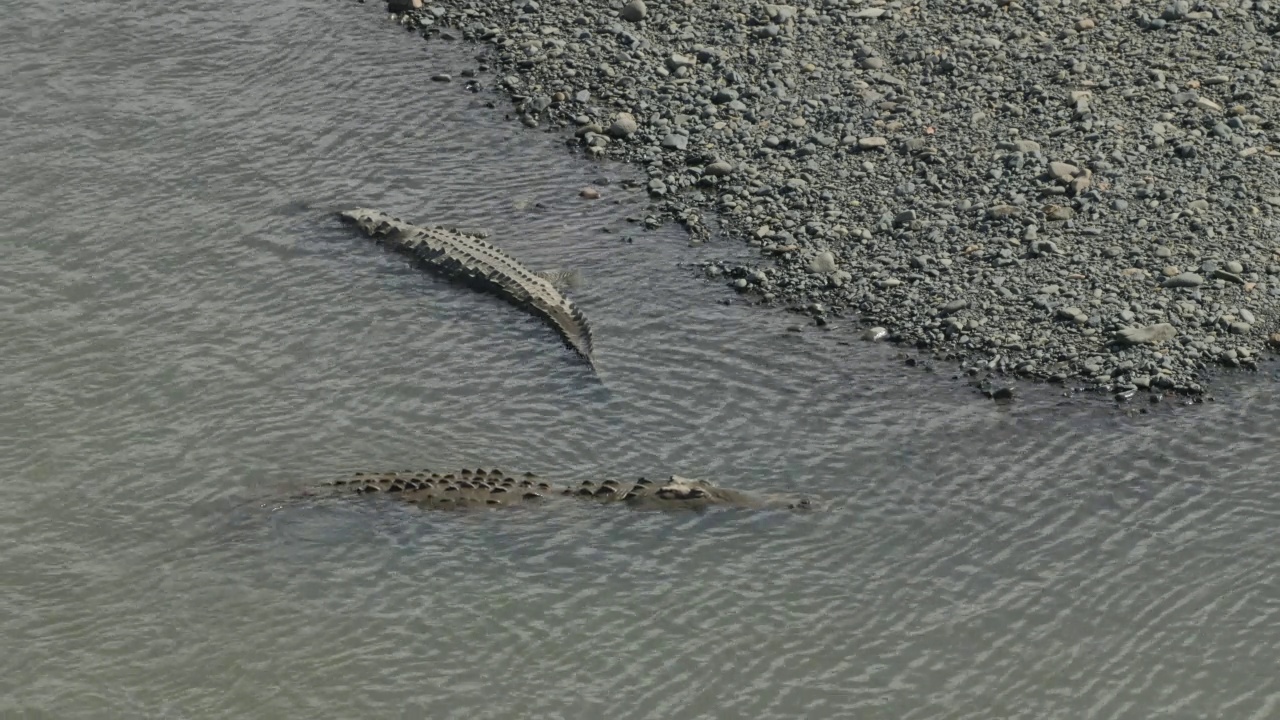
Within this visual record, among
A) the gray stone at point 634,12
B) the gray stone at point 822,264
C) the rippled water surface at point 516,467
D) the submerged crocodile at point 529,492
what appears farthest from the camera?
the gray stone at point 634,12

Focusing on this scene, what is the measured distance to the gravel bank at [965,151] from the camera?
14.3 metres

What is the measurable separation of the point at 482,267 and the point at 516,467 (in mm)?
2969

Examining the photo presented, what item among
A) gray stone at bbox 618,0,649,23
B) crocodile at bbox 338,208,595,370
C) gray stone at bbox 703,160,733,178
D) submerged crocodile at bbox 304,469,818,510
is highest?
gray stone at bbox 618,0,649,23

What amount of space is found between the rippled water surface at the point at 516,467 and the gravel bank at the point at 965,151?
0.67m

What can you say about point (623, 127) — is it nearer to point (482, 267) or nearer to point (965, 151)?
point (482, 267)

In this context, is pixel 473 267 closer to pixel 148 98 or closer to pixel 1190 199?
pixel 148 98

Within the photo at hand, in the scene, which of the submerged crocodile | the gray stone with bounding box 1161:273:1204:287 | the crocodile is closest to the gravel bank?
the gray stone with bounding box 1161:273:1204:287

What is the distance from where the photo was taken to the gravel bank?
1434 centimetres

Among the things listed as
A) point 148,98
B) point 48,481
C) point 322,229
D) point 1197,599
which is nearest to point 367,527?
point 48,481

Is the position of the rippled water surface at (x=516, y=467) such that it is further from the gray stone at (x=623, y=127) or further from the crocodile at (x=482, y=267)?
the gray stone at (x=623, y=127)

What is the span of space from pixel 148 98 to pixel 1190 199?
12.2m

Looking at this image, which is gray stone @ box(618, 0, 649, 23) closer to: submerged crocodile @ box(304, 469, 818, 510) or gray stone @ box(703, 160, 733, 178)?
gray stone @ box(703, 160, 733, 178)

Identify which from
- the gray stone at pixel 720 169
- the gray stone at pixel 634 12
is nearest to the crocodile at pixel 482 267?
the gray stone at pixel 720 169

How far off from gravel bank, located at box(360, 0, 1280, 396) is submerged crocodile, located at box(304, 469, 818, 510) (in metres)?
2.96
